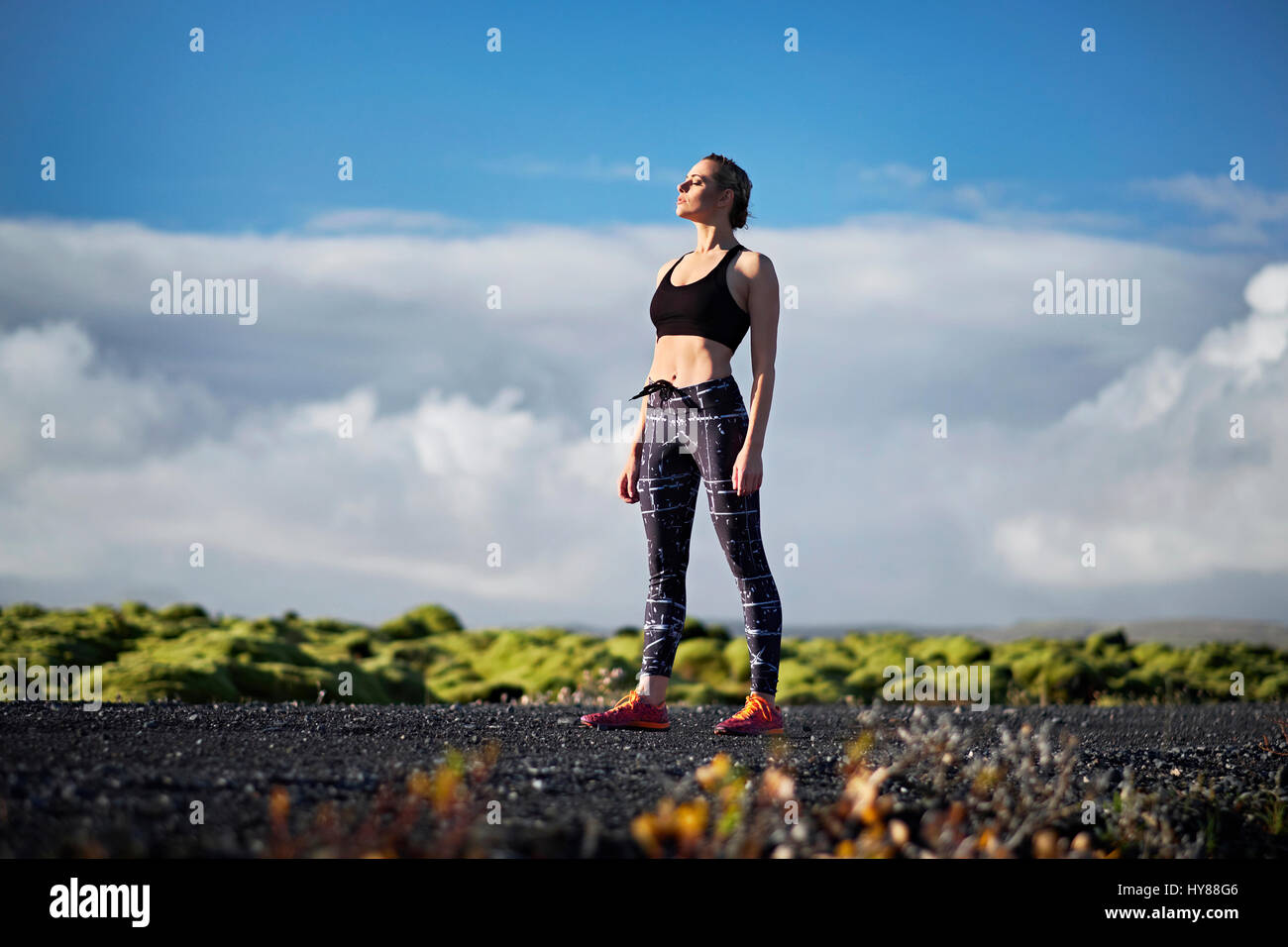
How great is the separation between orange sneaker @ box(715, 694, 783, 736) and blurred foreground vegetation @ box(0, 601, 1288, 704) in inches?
185

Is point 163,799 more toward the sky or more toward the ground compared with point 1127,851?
more toward the sky

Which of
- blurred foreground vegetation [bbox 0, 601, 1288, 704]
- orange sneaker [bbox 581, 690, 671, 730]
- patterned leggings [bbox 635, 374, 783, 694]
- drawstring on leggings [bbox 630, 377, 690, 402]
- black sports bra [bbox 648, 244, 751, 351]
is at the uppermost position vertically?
black sports bra [bbox 648, 244, 751, 351]

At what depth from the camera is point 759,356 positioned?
633cm

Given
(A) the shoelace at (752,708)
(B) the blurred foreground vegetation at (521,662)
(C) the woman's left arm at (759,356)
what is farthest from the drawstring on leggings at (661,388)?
(B) the blurred foreground vegetation at (521,662)

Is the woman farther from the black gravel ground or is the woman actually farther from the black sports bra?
the black gravel ground

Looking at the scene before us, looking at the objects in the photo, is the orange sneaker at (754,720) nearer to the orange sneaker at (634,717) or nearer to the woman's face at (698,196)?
the orange sneaker at (634,717)

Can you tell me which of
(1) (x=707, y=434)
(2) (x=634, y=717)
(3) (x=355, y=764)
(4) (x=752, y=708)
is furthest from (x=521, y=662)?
(3) (x=355, y=764)

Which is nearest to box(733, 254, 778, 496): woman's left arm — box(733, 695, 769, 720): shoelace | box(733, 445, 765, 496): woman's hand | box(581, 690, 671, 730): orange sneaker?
box(733, 445, 765, 496): woman's hand

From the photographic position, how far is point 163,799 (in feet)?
13.5

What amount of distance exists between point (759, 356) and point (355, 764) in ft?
10.9

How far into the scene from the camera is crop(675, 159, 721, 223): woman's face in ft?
21.5

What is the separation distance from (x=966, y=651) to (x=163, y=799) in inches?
607
